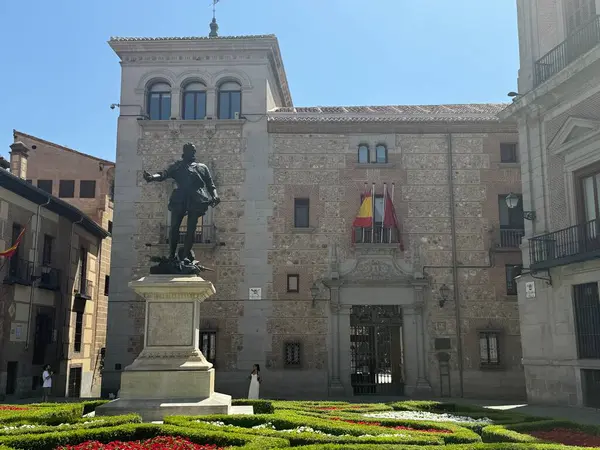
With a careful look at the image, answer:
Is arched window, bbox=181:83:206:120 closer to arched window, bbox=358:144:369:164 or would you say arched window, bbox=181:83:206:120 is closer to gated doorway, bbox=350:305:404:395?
arched window, bbox=358:144:369:164

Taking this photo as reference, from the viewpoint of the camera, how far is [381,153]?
987 inches

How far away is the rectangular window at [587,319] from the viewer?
16109 mm

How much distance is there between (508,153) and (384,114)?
489 centimetres

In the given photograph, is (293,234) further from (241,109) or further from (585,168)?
(585,168)

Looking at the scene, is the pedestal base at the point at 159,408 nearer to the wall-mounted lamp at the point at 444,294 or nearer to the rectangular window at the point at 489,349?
the wall-mounted lamp at the point at 444,294

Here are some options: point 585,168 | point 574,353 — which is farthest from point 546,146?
point 574,353

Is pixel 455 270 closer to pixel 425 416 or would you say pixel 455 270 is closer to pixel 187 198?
pixel 425 416

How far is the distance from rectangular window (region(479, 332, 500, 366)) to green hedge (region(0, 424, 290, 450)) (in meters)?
16.8

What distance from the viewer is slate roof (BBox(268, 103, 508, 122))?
24.9m

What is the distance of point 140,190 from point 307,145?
6.40 meters

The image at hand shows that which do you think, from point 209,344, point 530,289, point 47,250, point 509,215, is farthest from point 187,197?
point 47,250

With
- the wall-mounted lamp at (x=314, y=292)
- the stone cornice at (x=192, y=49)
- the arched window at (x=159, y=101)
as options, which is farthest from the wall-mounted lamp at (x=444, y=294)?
the arched window at (x=159, y=101)

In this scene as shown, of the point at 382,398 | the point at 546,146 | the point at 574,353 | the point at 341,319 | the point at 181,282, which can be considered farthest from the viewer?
the point at 341,319

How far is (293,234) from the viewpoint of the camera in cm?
2427
